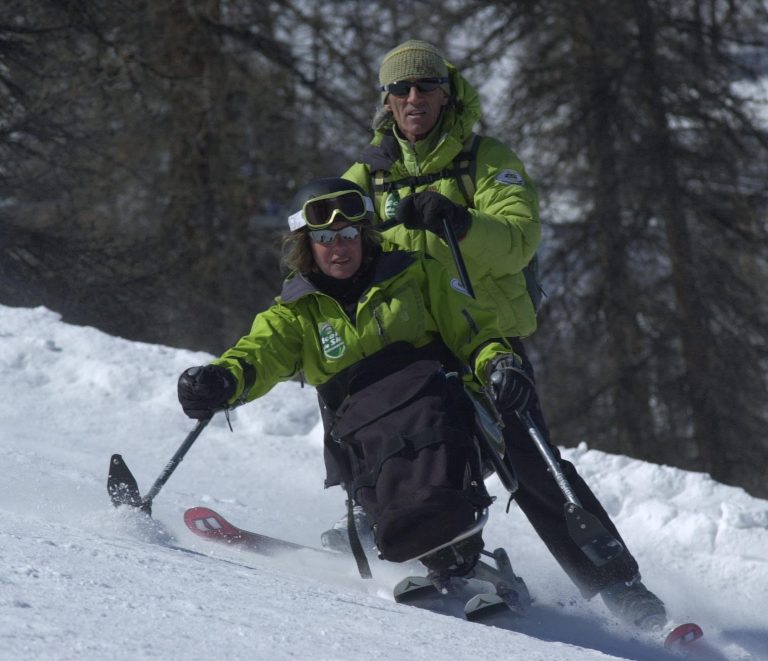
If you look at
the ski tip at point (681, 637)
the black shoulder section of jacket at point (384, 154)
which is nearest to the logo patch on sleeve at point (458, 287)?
the black shoulder section of jacket at point (384, 154)

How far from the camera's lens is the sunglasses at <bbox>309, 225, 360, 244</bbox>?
14.2ft

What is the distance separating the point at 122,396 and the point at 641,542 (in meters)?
2.86

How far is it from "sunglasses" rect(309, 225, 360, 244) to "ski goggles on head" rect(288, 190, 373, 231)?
3 cm

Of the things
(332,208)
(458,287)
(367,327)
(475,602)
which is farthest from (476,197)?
(475,602)

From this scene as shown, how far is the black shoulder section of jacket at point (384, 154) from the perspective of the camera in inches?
182

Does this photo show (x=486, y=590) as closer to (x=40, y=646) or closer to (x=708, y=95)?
(x=40, y=646)

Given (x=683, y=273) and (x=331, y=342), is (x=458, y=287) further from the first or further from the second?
(x=683, y=273)

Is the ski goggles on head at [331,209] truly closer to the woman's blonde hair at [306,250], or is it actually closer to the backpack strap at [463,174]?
the woman's blonde hair at [306,250]

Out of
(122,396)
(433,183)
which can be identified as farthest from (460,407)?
(122,396)

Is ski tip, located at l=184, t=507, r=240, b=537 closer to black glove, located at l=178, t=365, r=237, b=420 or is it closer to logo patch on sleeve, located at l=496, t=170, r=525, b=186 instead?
black glove, located at l=178, t=365, r=237, b=420

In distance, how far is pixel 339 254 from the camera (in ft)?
14.1

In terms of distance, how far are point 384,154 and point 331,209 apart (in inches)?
17.6

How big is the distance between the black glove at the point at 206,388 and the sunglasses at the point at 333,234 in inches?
22.6

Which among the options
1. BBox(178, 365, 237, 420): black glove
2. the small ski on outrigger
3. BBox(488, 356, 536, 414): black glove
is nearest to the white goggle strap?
BBox(178, 365, 237, 420): black glove
